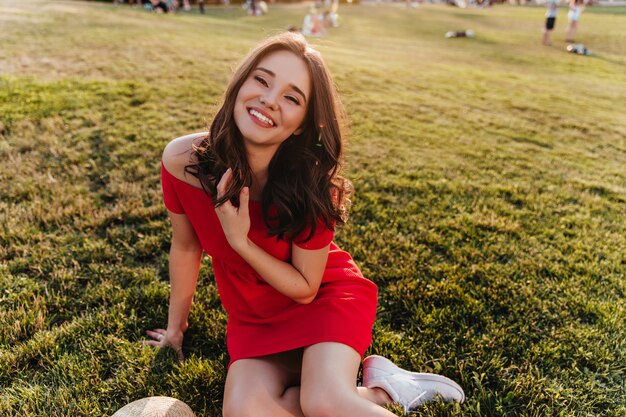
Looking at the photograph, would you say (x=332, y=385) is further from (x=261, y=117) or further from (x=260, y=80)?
(x=260, y=80)

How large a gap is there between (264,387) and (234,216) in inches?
32.6

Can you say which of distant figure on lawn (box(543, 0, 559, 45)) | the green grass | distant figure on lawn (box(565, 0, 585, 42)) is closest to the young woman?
the green grass

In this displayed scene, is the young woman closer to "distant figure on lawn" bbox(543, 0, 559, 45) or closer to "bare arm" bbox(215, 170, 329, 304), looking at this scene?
"bare arm" bbox(215, 170, 329, 304)

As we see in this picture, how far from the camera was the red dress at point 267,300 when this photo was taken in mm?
2227

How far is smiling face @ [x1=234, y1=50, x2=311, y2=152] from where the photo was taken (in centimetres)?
216

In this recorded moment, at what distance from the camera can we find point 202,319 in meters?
2.89

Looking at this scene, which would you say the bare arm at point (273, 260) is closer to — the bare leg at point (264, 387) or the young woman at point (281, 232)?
the young woman at point (281, 232)

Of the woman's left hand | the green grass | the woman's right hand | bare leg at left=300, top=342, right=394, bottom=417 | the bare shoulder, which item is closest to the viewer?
bare leg at left=300, top=342, right=394, bottom=417

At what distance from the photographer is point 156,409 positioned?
6.45 feet

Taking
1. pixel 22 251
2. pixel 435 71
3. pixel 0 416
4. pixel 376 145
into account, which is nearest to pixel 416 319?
pixel 0 416

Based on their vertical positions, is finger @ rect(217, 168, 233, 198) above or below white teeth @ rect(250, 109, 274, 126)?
below

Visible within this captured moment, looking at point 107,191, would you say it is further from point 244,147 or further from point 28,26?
point 28,26

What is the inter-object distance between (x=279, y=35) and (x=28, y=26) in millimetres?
13121

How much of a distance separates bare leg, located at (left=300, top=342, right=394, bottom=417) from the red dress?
0.19 ft
